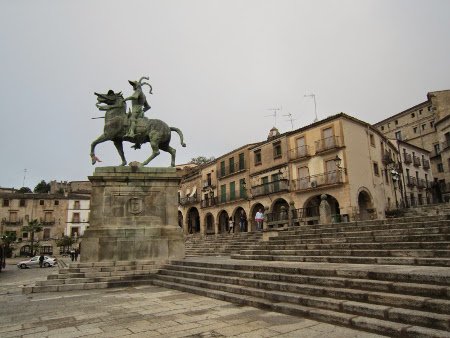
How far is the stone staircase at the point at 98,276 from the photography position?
9.55 metres

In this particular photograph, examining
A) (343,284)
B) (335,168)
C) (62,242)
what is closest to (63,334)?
(343,284)

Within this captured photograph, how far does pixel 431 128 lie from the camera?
1810 inches

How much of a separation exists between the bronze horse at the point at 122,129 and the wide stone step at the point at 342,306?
6.74 metres

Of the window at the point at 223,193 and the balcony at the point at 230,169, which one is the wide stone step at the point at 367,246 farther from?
the window at the point at 223,193

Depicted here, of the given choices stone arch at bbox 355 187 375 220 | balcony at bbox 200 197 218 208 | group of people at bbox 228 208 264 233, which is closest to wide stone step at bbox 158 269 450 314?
group of people at bbox 228 208 264 233

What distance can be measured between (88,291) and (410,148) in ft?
131

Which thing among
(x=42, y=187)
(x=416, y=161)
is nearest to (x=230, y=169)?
(x=416, y=161)

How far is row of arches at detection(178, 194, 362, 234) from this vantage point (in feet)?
94.8

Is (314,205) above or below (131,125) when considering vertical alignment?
below

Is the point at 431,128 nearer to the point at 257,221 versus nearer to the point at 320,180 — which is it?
the point at 320,180

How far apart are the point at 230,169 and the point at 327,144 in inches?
536

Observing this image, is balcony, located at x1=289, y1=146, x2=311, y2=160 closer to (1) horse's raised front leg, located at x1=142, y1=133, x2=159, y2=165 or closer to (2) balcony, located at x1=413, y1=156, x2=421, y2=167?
(2) balcony, located at x1=413, y1=156, x2=421, y2=167

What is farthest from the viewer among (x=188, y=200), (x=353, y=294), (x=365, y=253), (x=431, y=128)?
(x=431, y=128)

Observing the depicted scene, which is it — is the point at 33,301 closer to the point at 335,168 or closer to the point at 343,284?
the point at 343,284
